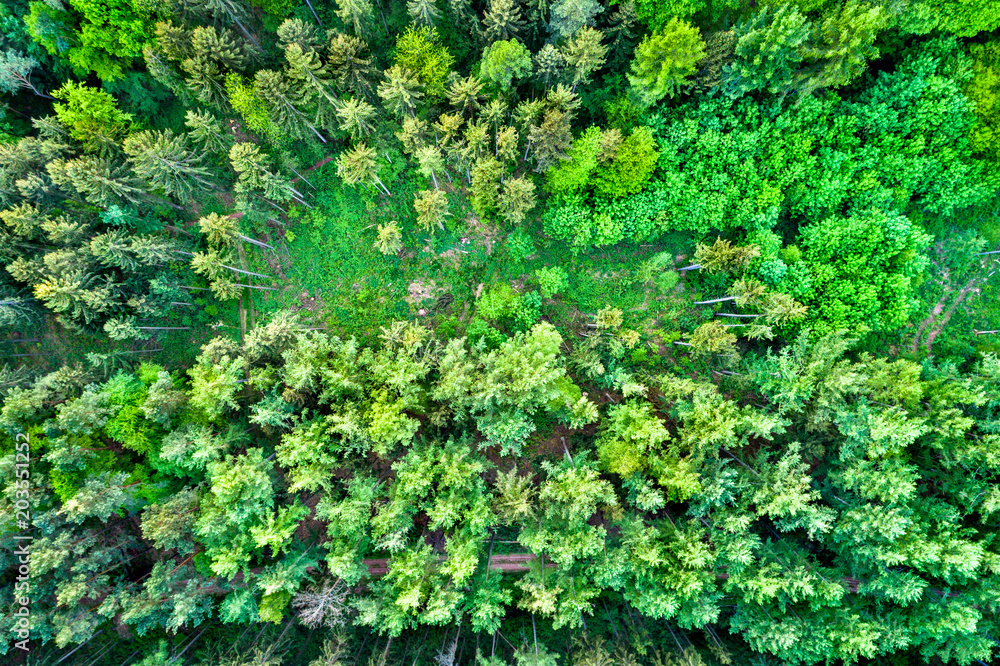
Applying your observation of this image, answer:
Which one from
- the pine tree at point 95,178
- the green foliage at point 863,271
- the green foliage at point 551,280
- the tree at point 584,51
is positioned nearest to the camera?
the tree at point 584,51

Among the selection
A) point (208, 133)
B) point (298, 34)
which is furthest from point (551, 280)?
point (208, 133)

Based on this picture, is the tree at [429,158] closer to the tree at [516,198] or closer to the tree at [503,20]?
the tree at [516,198]

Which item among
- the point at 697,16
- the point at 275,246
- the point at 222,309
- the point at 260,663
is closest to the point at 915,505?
the point at 697,16

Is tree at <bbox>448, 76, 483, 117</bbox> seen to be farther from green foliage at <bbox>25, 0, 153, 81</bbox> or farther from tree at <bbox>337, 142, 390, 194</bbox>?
green foliage at <bbox>25, 0, 153, 81</bbox>

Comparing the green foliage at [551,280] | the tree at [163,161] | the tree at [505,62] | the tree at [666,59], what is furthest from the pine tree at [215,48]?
the tree at [666,59]

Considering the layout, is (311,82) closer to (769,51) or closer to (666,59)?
(666,59)

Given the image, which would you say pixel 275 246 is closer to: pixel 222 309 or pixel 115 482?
pixel 222 309
